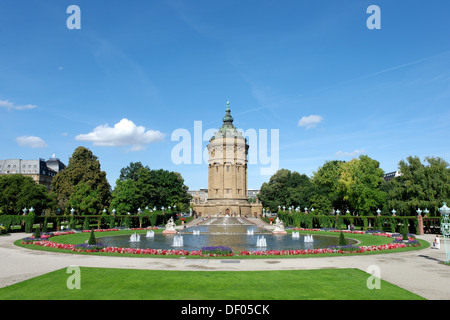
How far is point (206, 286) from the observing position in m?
13.0

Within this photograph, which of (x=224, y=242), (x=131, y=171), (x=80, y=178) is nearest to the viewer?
(x=224, y=242)

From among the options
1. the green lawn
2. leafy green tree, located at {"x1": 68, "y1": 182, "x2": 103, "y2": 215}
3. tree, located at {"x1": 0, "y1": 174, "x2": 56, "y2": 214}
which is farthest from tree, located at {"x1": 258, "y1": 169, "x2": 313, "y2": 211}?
the green lawn

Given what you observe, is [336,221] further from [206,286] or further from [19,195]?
[19,195]

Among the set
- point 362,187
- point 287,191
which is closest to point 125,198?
point 362,187

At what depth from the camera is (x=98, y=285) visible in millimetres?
13195

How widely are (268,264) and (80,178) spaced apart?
59845 mm

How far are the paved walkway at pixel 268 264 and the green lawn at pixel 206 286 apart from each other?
1302 mm

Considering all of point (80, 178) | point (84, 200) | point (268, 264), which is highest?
point (80, 178)

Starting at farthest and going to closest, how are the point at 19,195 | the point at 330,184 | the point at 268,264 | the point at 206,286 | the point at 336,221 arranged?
the point at 330,184, the point at 19,195, the point at 336,221, the point at 268,264, the point at 206,286
